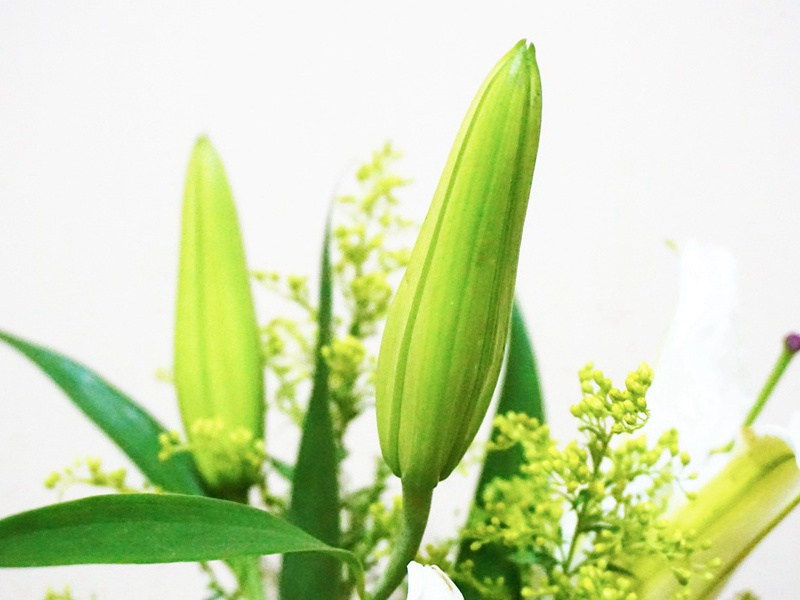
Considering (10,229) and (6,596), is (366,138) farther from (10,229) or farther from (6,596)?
(6,596)

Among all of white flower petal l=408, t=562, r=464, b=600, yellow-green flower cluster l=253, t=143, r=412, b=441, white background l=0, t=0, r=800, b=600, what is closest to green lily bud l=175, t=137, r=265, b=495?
yellow-green flower cluster l=253, t=143, r=412, b=441

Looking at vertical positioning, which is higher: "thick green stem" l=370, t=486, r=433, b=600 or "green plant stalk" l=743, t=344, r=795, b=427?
"green plant stalk" l=743, t=344, r=795, b=427

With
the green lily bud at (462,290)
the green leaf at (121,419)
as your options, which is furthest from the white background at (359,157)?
the green lily bud at (462,290)

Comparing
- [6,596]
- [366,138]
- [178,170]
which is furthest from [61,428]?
[366,138]

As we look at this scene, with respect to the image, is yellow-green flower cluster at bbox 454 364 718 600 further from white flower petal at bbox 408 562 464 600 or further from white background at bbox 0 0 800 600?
white background at bbox 0 0 800 600

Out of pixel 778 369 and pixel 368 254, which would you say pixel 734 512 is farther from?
pixel 368 254
